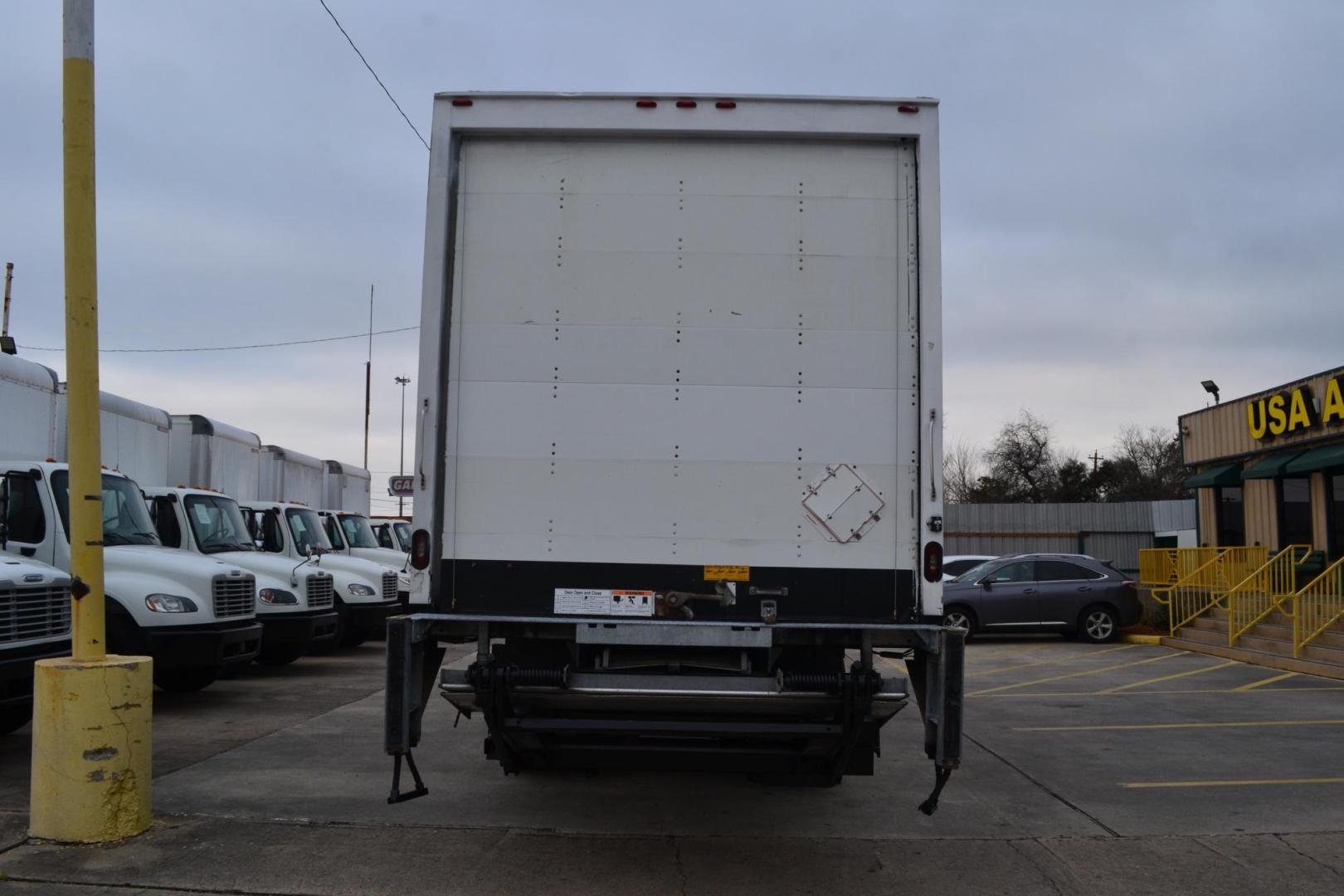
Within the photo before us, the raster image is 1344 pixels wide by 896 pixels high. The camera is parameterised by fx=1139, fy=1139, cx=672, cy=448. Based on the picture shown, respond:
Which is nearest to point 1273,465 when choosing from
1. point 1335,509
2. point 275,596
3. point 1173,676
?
point 1335,509

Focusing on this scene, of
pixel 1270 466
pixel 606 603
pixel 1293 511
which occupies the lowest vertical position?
pixel 606 603

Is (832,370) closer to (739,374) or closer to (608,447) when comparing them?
(739,374)

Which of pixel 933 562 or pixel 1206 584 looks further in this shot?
pixel 1206 584

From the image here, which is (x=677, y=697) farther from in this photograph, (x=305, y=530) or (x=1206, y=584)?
(x=1206, y=584)

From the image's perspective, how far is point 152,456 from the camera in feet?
46.5

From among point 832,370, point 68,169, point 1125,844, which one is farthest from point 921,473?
point 68,169

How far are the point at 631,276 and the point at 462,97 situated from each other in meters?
1.28

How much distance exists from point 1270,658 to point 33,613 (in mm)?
14843

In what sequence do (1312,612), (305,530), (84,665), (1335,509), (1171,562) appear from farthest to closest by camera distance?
(1171,562) → (1335,509) → (305,530) → (1312,612) → (84,665)

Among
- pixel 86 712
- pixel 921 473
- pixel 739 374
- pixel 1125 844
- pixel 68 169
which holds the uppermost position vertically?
pixel 68 169

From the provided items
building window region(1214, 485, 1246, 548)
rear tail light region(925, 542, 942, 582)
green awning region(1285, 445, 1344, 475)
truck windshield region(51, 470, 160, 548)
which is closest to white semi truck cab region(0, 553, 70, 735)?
truck windshield region(51, 470, 160, 548)

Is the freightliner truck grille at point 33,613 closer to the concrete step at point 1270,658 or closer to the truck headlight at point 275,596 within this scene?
the truck headlight at point 275,596

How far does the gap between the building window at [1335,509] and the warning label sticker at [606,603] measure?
1861 cm

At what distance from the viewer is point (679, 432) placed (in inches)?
224
